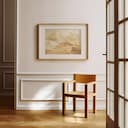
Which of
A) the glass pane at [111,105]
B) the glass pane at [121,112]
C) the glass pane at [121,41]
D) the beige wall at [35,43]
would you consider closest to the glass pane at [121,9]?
the glass pane at [121,41]

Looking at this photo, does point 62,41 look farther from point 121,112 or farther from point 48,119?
point 121,112

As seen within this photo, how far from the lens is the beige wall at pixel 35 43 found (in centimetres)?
593

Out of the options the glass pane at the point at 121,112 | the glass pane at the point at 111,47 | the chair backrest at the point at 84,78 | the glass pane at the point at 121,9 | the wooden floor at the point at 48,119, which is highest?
the glass pane at the point at 121,9

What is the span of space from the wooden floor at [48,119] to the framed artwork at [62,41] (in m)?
1.10

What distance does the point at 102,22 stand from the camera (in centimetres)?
593

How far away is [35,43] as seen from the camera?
5.96m

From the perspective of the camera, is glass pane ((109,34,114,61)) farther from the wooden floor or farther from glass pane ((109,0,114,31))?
the wooden floor

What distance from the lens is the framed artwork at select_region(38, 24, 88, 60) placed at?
5.93 metres

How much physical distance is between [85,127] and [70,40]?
81.1 inches

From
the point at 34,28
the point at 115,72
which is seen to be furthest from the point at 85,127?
the point at 34,28

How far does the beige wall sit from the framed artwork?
0.09 metres

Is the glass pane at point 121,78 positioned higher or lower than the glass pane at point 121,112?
higher

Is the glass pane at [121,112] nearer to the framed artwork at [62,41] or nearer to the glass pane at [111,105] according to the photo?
the glass pane at [111,105]

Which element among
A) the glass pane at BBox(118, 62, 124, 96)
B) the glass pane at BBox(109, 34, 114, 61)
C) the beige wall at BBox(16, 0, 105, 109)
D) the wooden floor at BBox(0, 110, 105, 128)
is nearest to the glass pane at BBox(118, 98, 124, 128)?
the glass pane at BBox(118, 62, 124, 96)
